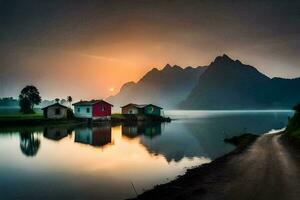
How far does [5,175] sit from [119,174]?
11.2 meters

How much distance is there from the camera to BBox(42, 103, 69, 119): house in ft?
346

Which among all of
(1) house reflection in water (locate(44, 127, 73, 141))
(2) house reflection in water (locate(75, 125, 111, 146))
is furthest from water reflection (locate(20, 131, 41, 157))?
(2) house reflection in water (locate(75, 125, 111, 146))

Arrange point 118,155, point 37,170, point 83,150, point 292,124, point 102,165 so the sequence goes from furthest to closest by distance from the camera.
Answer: point 292,124
point 83,150
point 118,155
point 102,165
point 37,170

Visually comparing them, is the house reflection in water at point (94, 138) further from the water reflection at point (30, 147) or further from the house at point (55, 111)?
the house at point (55, 111)

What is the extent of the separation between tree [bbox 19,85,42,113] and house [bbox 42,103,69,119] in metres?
30.2

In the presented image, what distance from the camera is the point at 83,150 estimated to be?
164 feet

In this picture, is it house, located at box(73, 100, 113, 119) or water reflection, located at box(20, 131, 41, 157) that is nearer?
water reflection, located at box(20, 131, 41, 157)

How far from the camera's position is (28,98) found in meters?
133

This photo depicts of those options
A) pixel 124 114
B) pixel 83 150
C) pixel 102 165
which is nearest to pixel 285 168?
pixel 102 165

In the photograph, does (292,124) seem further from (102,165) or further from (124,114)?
(124,114)

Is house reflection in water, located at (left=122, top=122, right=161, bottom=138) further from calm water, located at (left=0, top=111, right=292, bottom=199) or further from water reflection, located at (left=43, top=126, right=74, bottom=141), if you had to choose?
calm water, located at (left=0, top=111, right=292, bottom=199)

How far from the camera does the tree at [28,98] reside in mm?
131750

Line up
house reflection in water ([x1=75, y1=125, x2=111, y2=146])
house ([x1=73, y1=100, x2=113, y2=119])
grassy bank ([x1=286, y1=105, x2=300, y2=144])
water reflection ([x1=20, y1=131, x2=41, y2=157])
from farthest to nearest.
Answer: house ([x1=73, y1=100, x2=113, y2=119]), house reflection in water ([x1=75, y1=125, x2=111, y2=146]), grassy bank ([x1=286, y1=105, x2=300, y2=144]), water reflection ([x1=20, y1=131, x2=41, y2=157])

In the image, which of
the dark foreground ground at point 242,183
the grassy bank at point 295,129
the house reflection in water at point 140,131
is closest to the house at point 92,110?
the house reflection in water at point 140,131
